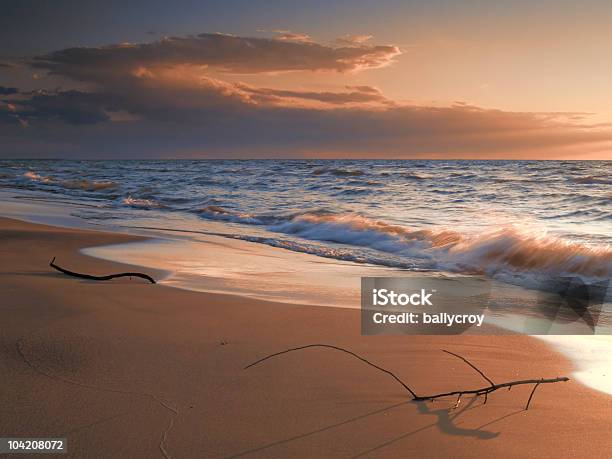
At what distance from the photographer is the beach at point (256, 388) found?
1.99 metres

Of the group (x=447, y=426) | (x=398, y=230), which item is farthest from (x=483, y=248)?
(x=447, y=426)

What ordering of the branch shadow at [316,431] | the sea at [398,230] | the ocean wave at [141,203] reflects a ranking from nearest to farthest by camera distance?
1. the branch shadow at [316,431]
2. the sea at [398,230]
3. the ocean wave at [141,203]

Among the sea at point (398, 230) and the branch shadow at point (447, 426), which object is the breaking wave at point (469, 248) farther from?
the branch shadow at point (447, 426)

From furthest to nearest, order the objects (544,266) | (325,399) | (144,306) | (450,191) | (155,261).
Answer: (450,191)
(544,266)
(155,261)
(144,306)
(325,399)

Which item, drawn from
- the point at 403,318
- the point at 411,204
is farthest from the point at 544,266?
the point at 411,204

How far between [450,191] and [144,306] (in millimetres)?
17370

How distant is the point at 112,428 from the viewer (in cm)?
201

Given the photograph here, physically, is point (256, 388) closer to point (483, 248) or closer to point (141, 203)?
point (483, 248)

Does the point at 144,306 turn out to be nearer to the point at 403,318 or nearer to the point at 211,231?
the point at 403,318

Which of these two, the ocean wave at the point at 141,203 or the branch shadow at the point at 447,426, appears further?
the ocean wave at the point at 141,203

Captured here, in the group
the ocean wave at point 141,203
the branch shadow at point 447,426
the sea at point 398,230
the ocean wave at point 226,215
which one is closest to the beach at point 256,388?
the branch shadow at point 447,426

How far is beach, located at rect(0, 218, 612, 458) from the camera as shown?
199 centimetres

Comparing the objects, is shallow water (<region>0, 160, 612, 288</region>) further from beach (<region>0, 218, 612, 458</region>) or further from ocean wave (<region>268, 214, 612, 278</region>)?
beach (<region>0, 218, 612, 458</region>)

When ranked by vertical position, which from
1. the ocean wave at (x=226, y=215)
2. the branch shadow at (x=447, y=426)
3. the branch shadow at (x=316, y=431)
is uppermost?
the branch shadow at (x=316, y=431)
